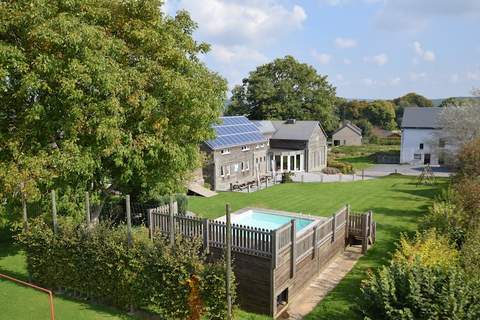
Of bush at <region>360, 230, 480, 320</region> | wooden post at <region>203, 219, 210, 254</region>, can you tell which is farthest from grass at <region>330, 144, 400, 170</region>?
bush at <region>360, 230, 480, 320</region>

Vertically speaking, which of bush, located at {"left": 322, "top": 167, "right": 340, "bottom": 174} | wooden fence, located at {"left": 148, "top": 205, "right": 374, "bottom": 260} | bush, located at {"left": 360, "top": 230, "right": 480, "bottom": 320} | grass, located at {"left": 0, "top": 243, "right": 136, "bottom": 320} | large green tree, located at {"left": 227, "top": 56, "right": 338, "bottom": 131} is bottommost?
bush, located at {"left": 322, "top": 167, "right": 340, "bottom": 174}

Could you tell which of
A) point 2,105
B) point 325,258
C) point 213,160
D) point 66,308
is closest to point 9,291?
point 66,308

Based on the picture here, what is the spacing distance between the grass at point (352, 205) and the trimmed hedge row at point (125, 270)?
86.9 inches

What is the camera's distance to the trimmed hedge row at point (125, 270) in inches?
439

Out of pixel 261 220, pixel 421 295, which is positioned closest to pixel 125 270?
pixel 421 295

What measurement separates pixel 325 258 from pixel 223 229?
5.18m

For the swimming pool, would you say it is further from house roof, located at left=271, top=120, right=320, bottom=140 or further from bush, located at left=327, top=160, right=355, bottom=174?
bush, located at left=327, top=160, right=355, bottom=174

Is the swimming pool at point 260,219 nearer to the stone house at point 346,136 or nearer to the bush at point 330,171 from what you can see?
the bush at point 330,171

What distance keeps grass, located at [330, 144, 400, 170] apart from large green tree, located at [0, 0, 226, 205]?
4584 cm

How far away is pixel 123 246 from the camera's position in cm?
1218

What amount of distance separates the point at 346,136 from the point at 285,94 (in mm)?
22025

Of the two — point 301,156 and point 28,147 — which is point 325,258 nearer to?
point 28,147

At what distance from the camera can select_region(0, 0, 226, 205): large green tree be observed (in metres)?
13.8

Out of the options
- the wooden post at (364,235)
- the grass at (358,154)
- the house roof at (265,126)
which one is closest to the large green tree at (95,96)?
the wooden post at (364,235)
